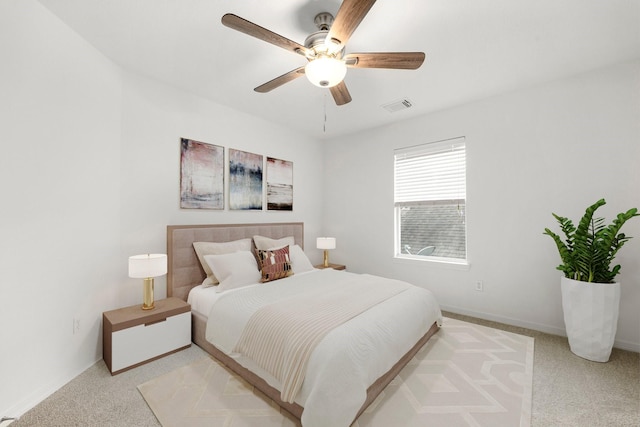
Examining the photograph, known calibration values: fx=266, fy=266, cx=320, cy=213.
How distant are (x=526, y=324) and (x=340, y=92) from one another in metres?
3.22

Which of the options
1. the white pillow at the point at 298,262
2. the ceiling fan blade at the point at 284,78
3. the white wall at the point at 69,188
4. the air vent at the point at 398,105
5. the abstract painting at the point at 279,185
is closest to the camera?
the white wall at the point at 69,188

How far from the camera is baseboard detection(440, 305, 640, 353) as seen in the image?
2.48 meters

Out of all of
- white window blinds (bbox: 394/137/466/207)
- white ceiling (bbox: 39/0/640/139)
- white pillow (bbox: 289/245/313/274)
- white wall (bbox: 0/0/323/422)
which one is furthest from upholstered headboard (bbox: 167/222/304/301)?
white window blinds (bbox: 394/137/466/207)

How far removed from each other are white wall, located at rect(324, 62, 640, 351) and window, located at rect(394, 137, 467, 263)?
118 mm

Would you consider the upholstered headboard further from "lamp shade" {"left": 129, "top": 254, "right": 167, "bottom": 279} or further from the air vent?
the air vent

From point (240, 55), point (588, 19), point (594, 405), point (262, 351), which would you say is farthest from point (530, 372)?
point (240, 55)

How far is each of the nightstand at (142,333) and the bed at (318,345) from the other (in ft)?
0.57

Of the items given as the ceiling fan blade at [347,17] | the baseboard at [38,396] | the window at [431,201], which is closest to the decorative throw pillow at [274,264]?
the baseboard at [38,396]

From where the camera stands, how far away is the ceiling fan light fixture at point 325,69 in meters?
1.73

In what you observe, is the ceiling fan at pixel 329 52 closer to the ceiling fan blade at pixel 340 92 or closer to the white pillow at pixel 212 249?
the ceiling fan blade at pixel 340 92

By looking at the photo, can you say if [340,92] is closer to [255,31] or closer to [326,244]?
[255,31]

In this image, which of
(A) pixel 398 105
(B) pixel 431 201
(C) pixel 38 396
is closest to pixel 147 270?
(C) pixel 38 396

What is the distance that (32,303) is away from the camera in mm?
1777

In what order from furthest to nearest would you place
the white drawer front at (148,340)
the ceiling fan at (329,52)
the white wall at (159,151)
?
1. the white wall at (159,151)
2. the white drawer front at (148,340)
3. the ceiling fan at (329,52)
